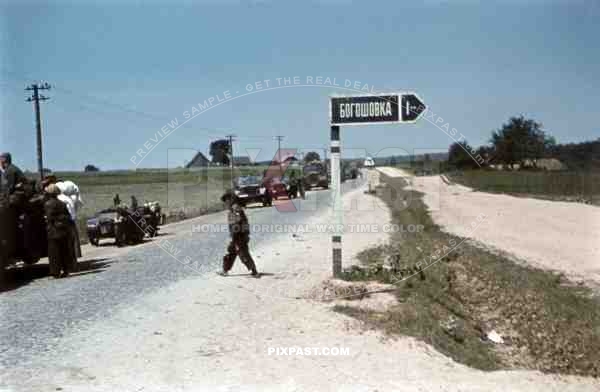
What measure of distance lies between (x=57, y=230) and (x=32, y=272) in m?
1.80

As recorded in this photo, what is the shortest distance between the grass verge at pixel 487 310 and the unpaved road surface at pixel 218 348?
598 mm

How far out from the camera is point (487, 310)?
11711mm

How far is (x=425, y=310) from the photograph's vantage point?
9.37 m

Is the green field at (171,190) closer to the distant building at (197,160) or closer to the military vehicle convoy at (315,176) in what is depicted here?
the distant building at (197,160)

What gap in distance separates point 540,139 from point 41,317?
68.6 meters

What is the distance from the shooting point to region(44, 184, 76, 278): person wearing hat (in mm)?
11469

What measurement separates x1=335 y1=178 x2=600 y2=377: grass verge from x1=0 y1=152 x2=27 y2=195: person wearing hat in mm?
5923

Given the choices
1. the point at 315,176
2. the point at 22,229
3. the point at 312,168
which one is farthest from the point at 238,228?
the point at 312,168

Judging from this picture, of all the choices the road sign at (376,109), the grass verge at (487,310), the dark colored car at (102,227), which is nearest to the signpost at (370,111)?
the road sign at (376,109)

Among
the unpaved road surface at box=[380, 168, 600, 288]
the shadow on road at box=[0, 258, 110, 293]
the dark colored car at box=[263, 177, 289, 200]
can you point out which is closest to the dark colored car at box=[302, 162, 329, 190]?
the dark colored car at box=[263, 177, 289, 200]

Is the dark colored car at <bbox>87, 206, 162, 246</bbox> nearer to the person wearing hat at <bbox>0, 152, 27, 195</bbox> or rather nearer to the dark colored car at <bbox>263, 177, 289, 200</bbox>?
the person wearing hat at <bbox>0, 152, 27, 195</bbox>

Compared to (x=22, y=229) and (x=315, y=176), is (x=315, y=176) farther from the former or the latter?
(x=22, y=229)

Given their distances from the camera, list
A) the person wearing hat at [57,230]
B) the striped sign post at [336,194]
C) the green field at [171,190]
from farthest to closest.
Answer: the green field at [171,190] < the person wearing hat at [57,230] < the striped sign post at [336,194]

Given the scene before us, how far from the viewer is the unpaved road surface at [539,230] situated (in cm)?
1606
